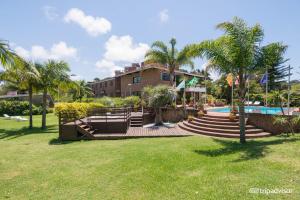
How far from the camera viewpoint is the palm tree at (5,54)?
696 cm

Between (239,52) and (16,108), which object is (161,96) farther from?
(16,108)

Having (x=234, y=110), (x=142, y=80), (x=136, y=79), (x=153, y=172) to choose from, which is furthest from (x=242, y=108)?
(x=136, y=79)

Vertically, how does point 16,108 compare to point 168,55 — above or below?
below

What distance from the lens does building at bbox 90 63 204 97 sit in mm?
31891

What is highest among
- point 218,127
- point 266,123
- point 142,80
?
point 142,80

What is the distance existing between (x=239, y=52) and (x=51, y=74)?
15562 millimetres

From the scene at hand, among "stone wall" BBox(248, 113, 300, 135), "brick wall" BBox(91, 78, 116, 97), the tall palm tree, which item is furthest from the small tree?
"brick wall" BBox(91, 78, 116, 97)

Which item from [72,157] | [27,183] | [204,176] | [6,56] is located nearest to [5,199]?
[27,183]

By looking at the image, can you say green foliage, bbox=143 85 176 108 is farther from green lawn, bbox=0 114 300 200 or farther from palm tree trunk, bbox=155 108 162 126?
green lawn, bbox=0 114 300 200

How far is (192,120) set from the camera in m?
16.3

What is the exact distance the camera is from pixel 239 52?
33.0 feet

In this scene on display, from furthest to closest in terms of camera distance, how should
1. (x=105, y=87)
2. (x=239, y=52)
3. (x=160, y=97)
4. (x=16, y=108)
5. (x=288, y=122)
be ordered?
1. (x=105, y=87)
2. (x=16, y=108)
3. (x=160, y=97)
4. (x=288, y=122)
5. (x=239, y=52)

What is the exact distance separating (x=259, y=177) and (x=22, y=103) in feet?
116

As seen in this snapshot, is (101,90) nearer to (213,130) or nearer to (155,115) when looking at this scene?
(155,115)
